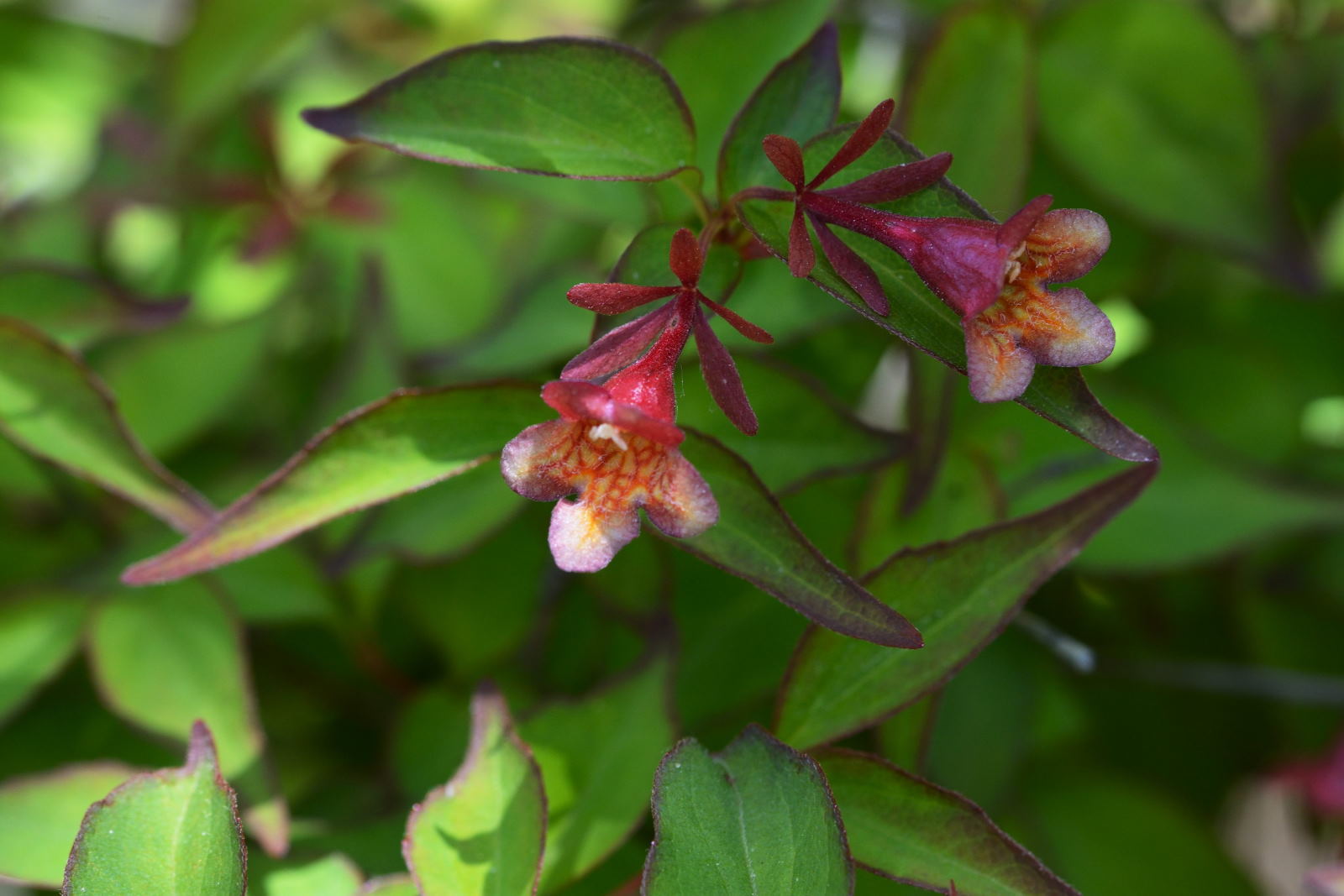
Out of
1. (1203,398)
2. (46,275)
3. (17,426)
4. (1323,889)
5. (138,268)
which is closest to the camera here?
(1323,889)

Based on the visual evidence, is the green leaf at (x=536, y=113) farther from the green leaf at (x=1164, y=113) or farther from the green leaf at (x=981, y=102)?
the green leaf at (x=1164, y=113)

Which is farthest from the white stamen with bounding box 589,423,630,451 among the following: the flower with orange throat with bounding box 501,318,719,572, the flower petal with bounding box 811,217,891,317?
the flower petal with bounding box 811,217,891,317

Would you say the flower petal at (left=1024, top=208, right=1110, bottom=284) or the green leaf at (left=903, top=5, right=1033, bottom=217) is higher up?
the flower petal at (left=1024, top=208, right=1110, bottom=284)

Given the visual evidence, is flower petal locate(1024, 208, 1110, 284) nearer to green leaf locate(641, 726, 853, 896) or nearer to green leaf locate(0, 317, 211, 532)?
green leaf locate(641, 726, 853, 896)

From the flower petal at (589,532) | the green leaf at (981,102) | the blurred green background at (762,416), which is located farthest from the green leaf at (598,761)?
the green leaf at (981,102)

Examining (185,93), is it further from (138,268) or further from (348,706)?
(348,706)

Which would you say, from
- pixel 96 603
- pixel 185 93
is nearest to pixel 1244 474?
pixel 96 603
